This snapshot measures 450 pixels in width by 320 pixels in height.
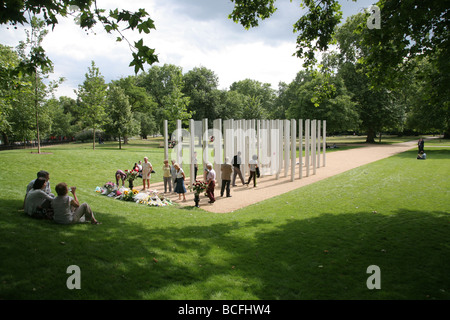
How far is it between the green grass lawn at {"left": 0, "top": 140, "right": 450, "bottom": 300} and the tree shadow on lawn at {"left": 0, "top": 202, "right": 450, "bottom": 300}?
20 mm

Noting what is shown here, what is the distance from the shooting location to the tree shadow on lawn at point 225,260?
4.62 meters

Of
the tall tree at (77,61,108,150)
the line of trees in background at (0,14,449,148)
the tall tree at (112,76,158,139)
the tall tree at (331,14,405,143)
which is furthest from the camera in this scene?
the tall tree at (112,76,158,139)

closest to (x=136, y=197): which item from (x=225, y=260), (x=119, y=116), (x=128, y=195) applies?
(x=128, y=195)

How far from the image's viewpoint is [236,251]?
6602mm

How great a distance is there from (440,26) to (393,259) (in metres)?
6.76

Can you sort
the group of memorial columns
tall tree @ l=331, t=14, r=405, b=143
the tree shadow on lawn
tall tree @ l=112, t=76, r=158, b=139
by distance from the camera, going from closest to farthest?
1. the tree shadow on lawn
2. the group of memorial columns
3. tall tree @ l=331, t=14, r=405, b=143
4. tall tree @ l=112, t=76, r=158, b=139

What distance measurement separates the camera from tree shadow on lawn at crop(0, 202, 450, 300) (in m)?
4.62

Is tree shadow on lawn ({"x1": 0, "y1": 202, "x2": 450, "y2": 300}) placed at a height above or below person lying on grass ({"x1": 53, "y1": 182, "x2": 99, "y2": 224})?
below

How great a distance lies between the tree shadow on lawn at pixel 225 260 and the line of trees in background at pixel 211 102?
520 centimetres

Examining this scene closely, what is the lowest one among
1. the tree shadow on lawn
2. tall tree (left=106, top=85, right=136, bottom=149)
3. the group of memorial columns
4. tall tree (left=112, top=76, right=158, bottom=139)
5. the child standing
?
the tree shadow on lawn

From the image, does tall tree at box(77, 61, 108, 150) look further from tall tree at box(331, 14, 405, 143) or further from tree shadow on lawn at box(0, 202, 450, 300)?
tall tree at box(331, 14, 405, 143)

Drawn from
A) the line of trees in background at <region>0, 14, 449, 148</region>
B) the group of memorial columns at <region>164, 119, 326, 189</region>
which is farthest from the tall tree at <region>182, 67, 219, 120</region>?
the group of memorial columns at <region>164, 119, 326, 189</region>

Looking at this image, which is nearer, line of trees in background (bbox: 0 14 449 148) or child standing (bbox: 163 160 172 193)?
child standing (bbox: 163 160 172 193)
